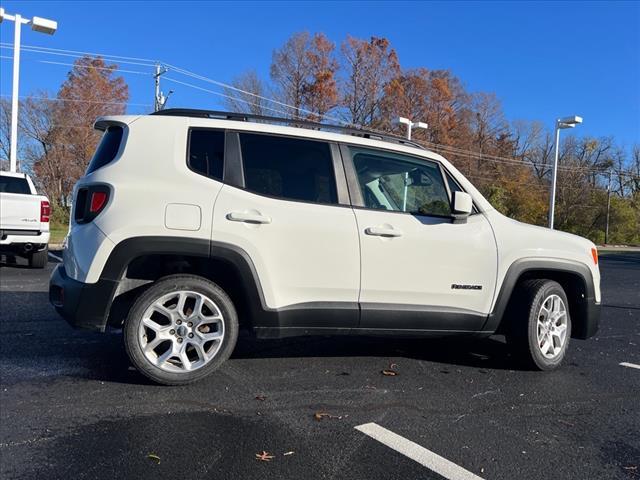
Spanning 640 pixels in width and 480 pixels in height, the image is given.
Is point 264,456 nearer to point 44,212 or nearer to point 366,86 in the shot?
point 44,212

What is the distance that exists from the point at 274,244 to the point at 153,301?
3.08 feet

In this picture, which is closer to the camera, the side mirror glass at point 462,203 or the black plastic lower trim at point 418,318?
the black plastic lower trim at point 418,318

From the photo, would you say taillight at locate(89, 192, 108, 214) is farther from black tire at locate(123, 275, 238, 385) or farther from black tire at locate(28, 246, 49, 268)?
black tire at locate(28, 246, 49, 268)

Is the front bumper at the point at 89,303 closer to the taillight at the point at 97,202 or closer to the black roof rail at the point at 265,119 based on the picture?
the taillight at the point at 97,202

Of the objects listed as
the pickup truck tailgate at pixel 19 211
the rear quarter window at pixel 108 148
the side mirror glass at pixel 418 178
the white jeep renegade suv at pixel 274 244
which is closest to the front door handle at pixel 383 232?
the white jeep renegade suv at pixel 274 244

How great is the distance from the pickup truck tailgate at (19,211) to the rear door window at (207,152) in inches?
295

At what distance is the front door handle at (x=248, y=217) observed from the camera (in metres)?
3.86

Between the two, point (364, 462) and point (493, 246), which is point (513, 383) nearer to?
point (493, 246)

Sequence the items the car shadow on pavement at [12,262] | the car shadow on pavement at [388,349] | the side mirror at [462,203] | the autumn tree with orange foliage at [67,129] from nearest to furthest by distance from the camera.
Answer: the side mirror at [462,203], the car shadow on pavement at [388,349], the car shadow on pavement at [12,262], the autumn tree with orange foliage at [67,129]

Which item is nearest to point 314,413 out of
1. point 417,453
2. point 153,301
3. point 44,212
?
point 417,453

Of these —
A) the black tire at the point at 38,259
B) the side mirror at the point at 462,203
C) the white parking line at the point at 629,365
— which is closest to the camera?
the side mirror at the point at 462,203

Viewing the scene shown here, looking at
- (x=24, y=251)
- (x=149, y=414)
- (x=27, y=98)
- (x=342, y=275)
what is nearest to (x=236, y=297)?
(x=342, y=275)

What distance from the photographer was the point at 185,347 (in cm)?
393

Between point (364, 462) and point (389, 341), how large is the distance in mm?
2795
